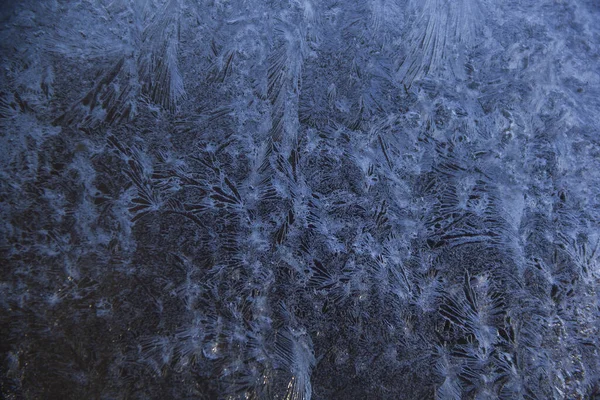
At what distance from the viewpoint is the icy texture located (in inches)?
31.1

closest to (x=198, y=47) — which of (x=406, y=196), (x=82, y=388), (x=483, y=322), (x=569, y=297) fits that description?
(x=406, y=196)

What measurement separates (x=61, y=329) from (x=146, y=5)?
67 centimetres

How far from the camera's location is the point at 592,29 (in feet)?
3.02

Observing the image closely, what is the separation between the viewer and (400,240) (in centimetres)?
85

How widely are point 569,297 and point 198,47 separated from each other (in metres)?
0.92

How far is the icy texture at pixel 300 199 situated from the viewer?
0.79 metres

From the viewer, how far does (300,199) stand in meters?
0.85

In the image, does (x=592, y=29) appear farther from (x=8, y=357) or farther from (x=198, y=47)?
(x=8, y=357)

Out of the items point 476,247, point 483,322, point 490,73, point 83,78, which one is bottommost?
point 483,322

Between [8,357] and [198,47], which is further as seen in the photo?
[198,47]

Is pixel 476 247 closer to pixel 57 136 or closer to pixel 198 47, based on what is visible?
pixel 198 47

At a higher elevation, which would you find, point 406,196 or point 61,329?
point 406,196

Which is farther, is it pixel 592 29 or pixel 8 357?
pixel 592 29

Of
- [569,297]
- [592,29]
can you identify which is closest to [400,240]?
[569,297]
